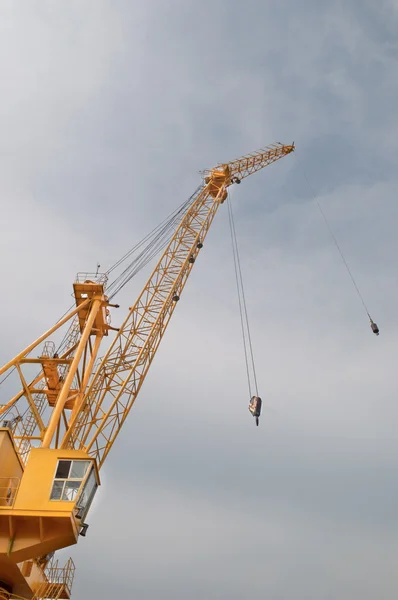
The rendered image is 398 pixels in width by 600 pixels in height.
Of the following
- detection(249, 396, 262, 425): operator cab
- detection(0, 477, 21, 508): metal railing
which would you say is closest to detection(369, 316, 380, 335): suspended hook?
detection(249, 396, 262, 425): operator cab

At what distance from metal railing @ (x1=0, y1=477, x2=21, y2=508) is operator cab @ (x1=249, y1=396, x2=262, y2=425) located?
486 inches

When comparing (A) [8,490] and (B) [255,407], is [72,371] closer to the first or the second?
(A) [8,490]

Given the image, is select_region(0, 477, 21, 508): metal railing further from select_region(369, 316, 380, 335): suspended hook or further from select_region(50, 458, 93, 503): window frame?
select_region(369, 316, 380, 335): suspended hook

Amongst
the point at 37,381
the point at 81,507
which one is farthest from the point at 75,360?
the point at 81,507

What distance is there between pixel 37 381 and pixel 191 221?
51.2 ft

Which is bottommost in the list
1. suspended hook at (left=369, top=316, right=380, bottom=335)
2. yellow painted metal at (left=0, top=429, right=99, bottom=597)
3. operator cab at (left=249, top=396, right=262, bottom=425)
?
yellow painted metal at (left=0, top=429, right=99, bottom=597)

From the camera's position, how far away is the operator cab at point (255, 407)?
29641 mm

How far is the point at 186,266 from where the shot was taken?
37.6m

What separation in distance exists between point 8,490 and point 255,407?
13.1m

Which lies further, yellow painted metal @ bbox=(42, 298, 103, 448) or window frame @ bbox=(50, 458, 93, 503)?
yellow painted metal @ bbox=(42, 298, 103, 448)

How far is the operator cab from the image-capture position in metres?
29.6

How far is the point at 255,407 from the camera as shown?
98.4 ft

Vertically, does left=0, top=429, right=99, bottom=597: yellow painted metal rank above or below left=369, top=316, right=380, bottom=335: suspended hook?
below

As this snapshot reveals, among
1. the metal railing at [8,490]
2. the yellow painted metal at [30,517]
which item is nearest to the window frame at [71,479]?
the yellow painted metal at [30,517]
